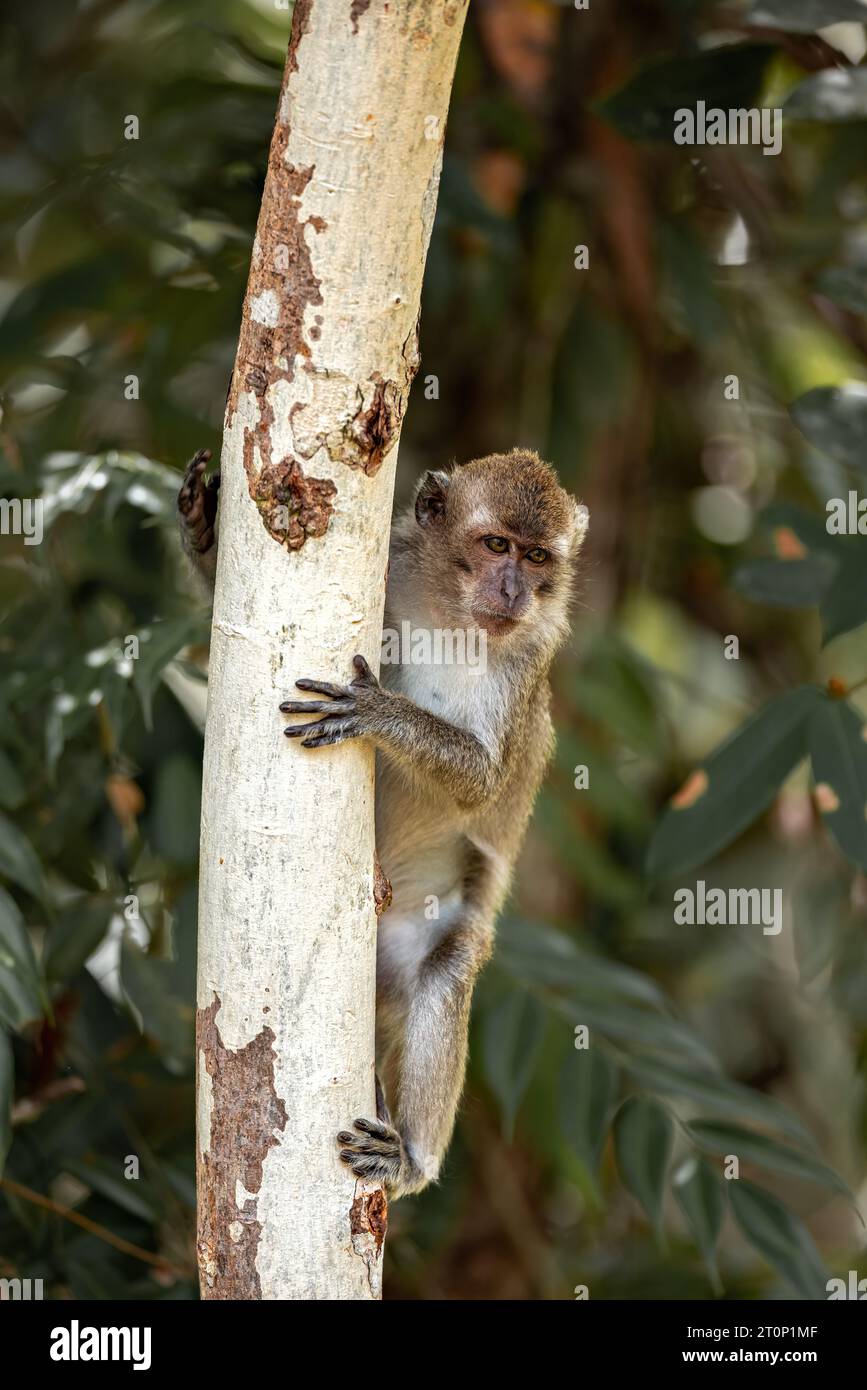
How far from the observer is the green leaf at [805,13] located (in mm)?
5078

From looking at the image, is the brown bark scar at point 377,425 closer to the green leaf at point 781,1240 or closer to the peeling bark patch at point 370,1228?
the peeling bark patch at point 370,1228

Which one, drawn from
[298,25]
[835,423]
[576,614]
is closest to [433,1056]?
[835,423]

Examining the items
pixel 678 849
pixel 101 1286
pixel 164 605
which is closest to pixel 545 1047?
pixel 678 849

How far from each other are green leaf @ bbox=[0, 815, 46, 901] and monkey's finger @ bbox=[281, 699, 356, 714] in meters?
1.29

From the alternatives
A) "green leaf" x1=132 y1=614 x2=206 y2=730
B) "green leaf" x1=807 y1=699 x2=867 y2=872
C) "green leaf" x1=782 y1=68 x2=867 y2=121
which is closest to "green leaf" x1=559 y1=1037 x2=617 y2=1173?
"green leaf" x1=807 y1=699 x2=867 y2=872

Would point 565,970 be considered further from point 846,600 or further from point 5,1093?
point 5,1093

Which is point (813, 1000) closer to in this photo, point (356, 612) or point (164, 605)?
point (164, 605)

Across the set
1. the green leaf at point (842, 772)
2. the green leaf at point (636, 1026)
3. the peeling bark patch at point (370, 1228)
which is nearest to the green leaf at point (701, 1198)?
the green leaf at point (636, 1026)

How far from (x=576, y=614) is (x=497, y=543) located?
6.02 feet

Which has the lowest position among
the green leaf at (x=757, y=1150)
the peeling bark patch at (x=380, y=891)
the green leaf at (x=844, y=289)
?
the green leaf at (x=757, y=1150)

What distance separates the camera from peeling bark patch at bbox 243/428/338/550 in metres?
3.03

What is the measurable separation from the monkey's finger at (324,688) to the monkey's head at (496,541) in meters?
1.56

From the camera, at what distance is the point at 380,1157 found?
368 cm

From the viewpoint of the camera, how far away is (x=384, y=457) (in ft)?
10.1
